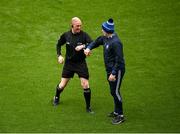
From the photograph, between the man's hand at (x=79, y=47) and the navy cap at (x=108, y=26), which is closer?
the navy cap at (x=108, y=26)

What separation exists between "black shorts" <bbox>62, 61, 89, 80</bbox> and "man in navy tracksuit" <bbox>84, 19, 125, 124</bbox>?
70cm

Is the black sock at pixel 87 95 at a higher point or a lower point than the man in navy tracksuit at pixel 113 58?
lower

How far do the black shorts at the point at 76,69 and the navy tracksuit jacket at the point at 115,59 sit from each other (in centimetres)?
70

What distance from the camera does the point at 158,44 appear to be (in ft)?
56.1

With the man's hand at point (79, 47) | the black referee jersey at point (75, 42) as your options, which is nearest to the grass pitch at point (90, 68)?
the black referee jersey at point (75, 42)

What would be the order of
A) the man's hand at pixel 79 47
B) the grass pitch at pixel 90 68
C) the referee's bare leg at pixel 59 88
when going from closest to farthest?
the grass pitch at pixel 90 68
the man's hand at pixel 79 47
the referee's bare leg at pixel 59 88

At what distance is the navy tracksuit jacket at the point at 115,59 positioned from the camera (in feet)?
39.2

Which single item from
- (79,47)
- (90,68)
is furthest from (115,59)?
(90,68)

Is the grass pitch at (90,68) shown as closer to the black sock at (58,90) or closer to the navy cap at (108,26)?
the black sock at (58,90)

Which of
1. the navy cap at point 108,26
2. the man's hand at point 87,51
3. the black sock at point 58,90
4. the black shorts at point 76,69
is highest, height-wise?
the navy cap at point 108,26

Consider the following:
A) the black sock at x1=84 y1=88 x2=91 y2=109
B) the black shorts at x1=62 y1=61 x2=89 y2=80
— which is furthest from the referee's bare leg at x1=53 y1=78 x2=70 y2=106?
the black sock at x1=84 y1=88 x2=91 y2=109

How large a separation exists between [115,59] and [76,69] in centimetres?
136

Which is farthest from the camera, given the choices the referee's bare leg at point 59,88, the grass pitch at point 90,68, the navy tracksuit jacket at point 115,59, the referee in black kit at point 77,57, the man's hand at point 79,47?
the referee's bare leg at point 59,88

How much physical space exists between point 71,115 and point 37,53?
403 centimetres
